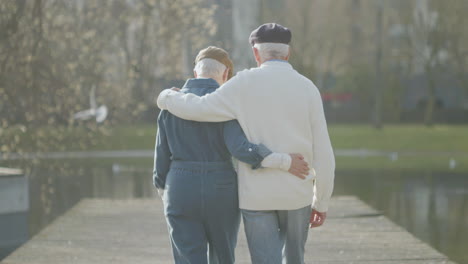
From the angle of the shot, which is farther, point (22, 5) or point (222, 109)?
point (22, 5)

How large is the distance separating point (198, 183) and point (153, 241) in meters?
3.78

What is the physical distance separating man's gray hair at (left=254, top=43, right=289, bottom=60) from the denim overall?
35 centimetres

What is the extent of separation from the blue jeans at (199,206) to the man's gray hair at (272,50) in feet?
2.05

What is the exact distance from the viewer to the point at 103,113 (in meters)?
15.2

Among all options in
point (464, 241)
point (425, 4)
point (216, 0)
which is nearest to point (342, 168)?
point (216, 0)

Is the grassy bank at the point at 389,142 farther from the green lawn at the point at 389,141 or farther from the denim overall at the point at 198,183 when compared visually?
the denim overall at the point at 198,183

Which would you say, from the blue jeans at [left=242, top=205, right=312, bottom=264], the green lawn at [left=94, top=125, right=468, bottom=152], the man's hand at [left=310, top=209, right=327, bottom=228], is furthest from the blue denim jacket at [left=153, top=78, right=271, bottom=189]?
the green lawn at [left=94, top=125, right=468, bottom=152]

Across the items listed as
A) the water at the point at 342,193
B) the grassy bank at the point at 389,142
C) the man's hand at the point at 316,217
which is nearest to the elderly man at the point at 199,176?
the man's hand at the point at 316,217

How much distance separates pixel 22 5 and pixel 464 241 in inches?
226

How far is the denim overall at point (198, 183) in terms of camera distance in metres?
4.68

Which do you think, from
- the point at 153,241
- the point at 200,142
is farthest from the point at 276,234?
the point at 153,241

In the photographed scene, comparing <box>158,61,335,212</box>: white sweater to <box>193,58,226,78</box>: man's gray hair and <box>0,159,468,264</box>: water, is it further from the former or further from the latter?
<box>0,159,468,264</box>: water

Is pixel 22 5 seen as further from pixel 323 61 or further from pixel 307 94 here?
pixel 323 61

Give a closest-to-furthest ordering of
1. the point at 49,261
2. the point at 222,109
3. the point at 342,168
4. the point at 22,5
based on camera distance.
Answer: the point at 222,109, the point at 49,261, the point at 22,5, the point at 342,168
